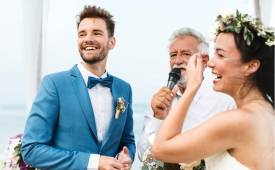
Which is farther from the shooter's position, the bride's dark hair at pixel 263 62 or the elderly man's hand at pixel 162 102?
the elderly man's hand at pixel 162 102

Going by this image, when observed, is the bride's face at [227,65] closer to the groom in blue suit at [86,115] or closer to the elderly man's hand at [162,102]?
the elderly man's hand at [162,102]

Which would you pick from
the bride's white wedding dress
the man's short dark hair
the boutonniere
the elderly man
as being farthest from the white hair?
the bride's white wedding dress

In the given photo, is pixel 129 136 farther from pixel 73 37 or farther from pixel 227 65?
pixel 73 37

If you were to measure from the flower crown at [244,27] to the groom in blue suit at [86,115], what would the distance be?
0.59 metres

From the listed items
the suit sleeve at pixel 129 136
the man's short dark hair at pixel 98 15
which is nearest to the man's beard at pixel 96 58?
the man's short dark hair at pixel 98 15

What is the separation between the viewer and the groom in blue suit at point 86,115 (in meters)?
1.79

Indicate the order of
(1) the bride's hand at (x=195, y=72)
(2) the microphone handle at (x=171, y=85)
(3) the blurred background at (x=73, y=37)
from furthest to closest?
1. (3) the blurred background at (x=73, y=37)
2. (2) the microphone handle at (x=171, y=85)
3. (1) the bride's hand at (x=195, y=72)

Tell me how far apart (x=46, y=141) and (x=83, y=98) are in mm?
249

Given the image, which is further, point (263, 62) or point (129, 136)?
point (129, 136)

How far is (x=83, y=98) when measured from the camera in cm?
189

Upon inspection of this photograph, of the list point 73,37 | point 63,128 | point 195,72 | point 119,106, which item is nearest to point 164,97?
point 119,106

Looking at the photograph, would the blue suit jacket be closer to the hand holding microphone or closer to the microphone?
the hand holding microphone

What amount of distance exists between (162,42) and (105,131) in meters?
0.79

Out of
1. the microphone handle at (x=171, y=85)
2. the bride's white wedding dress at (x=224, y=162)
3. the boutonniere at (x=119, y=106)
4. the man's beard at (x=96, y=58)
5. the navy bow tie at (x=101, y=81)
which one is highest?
the man's beard at (x=96, y=58)
